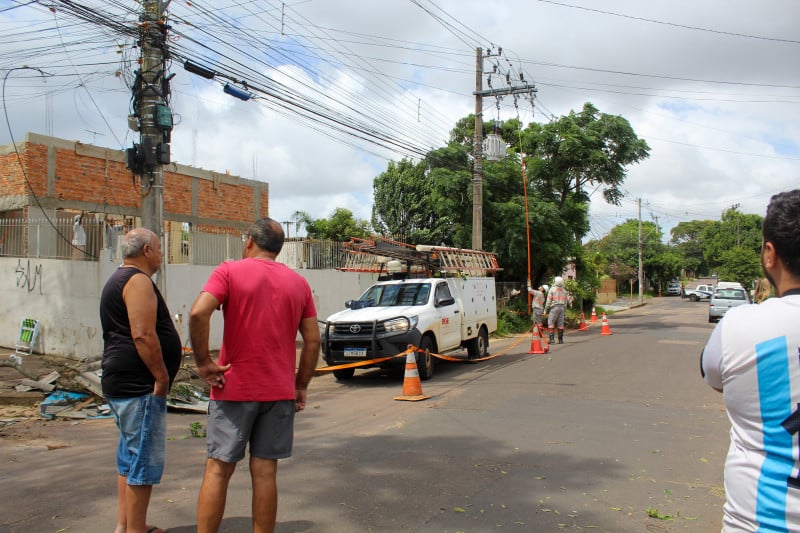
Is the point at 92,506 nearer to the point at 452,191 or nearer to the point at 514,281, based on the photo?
the point at 452,191

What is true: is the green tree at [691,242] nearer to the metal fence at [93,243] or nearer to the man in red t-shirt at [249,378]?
the metal fence at [93,243]

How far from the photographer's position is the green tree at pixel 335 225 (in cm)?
3675

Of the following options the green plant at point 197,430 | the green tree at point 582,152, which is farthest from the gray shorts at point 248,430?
the green tree at point 582,152

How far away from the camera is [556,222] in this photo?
23.4m

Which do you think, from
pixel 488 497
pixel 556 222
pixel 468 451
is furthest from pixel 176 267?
pixel 556 222

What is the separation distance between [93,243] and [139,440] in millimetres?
10067

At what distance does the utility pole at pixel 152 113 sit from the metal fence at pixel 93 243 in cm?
249

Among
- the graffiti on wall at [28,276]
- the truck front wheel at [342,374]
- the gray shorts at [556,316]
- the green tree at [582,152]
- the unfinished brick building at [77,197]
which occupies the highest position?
the green tree at [582,152]

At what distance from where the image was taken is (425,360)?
424 inches

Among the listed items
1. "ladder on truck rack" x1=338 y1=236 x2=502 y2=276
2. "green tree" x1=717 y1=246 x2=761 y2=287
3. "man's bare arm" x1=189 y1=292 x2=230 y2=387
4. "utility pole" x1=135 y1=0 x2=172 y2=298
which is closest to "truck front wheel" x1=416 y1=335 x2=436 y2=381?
"ladder on truck rack" x1=338 y1=236 x2=502 y2=276

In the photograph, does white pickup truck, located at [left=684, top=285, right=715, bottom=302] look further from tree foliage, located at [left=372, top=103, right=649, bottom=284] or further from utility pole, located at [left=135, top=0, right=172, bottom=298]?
utility pole, located at [left=135, top=0, right=172, bottom=298]

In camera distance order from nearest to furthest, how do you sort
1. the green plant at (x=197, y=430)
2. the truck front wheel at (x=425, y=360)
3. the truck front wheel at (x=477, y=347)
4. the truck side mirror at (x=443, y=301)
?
1. the green plant at (x=197, y=430)
2. the truck front wheel at (x=425, y=360)
3. the truck side mirror at (x=443, y=301)
4. the truck front wheel at (x=477, y=347)

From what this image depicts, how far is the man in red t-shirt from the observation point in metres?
3.29

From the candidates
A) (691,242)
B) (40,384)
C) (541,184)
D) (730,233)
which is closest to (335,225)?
(541,184)
